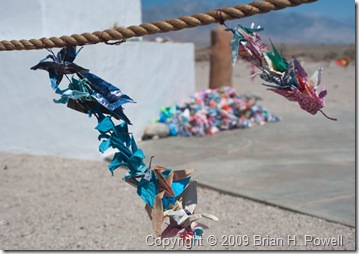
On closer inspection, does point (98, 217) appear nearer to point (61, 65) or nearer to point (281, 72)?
point (61, 65)

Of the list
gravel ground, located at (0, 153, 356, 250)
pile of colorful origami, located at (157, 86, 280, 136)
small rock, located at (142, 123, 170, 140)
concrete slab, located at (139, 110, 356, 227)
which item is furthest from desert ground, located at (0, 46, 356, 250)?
pile of colorful origami, located at (157, 86, 280, 136)

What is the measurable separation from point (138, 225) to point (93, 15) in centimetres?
353

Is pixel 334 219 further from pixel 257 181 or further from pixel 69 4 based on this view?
pixel 69 4

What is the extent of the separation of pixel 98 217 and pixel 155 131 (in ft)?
11.0

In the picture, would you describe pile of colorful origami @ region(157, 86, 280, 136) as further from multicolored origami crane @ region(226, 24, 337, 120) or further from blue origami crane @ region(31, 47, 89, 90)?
multicolored origami crane @ region(226, 24, 337, 120)

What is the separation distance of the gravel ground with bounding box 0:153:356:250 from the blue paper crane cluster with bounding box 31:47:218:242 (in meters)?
1.66

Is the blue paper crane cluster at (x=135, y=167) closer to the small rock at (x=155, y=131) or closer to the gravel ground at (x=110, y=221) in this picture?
the gravel ground at (x=110, y=221)

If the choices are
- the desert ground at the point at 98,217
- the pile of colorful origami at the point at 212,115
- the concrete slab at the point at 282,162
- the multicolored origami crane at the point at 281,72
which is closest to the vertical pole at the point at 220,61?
the pile of colorful origami at the point at 212,115

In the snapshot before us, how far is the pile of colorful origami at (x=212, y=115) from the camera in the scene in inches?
308

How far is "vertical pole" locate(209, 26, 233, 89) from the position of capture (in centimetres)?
1022

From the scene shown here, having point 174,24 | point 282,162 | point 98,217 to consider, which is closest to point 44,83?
point 98,217

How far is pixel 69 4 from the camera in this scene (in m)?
6.20

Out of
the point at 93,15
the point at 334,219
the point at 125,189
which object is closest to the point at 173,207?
the point at 334,219

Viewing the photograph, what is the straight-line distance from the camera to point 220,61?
33.8 feet
